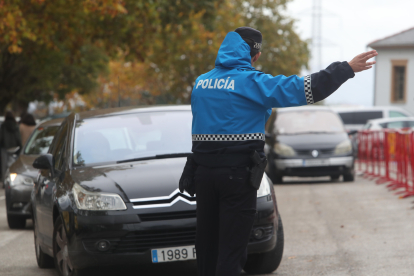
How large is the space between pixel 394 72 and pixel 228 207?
1844 inches

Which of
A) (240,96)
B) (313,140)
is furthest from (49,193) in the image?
(313,140)

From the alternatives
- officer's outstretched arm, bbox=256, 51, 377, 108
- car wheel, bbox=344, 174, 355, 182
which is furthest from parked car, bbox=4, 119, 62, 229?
car wheel, bbox=344, 174, 355, 182

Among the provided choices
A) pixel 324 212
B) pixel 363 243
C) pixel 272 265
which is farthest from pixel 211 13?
pixel 272 265

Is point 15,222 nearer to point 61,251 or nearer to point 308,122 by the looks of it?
point 61,251

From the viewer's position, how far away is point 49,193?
6516 millimetres

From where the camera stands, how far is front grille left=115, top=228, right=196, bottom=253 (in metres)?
5.51

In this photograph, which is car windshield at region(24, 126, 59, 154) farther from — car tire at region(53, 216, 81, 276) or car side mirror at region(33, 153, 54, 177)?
car tire at region(53, 216, 81, 276)

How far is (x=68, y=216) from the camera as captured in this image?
5.70 m

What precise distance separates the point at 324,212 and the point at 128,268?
191 inches

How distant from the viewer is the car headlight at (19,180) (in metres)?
10.2

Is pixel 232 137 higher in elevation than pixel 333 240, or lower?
higher

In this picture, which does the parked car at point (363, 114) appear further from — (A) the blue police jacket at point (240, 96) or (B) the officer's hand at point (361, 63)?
(B) the officer's hand at point (361, 63)

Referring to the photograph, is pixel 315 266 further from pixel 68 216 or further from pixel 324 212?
pixel 324 212

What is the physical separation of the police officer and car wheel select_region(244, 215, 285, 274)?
1.96 metres
